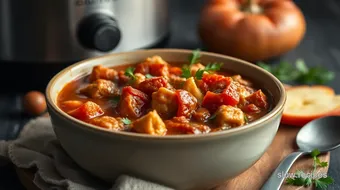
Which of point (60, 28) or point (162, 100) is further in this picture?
point (60, 28)

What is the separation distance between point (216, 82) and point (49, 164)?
531 millimetres

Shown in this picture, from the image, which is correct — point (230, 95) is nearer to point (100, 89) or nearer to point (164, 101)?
point (164, 101)

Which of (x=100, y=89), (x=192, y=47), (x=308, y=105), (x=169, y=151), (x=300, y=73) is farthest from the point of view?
(x=192, y=47)

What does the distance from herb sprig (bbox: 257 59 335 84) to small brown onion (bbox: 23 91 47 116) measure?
908 millimetres

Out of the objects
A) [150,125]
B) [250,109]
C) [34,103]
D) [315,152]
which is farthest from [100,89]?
[315,152]

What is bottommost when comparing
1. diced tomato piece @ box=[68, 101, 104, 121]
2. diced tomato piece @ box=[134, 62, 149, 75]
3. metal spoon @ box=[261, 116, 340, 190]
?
metal spoon @ box=[261, 116, 340, 190]

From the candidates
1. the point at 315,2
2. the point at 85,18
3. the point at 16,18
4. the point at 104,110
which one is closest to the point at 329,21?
the point at 315,2

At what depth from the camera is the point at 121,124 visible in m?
1.64

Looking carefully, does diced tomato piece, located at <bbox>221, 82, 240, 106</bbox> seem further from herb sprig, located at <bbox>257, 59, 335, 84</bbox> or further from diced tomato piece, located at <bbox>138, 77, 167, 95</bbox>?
herb sprig, located at <bbox>257, 59, 335, 84</bbox>

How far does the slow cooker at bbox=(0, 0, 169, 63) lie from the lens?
7.80 feet

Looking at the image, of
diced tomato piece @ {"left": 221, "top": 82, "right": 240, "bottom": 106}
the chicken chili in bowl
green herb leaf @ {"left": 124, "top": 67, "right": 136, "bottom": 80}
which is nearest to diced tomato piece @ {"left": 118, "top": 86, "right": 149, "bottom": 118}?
the chicken chili in bowl

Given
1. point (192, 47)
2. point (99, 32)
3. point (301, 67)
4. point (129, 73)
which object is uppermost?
point (129, 73)

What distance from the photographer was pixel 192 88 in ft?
5.82

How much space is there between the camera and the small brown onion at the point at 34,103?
7.61 feet
